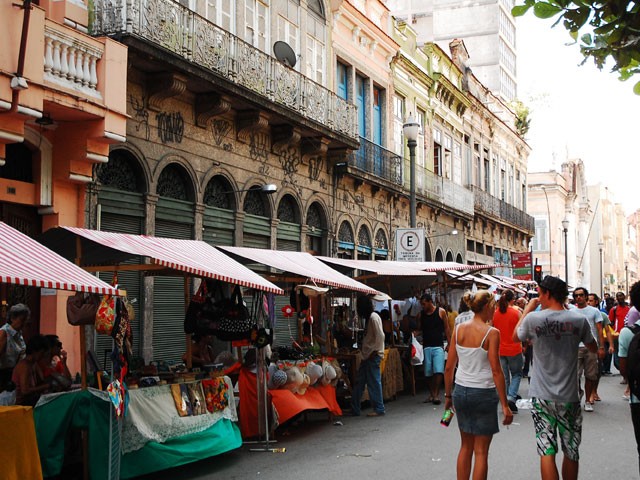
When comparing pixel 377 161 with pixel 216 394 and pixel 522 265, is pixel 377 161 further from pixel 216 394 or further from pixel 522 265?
pixel 216 394

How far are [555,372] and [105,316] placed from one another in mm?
4144

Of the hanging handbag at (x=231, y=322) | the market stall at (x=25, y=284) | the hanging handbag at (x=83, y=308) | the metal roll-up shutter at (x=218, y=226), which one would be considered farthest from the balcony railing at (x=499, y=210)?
the market stall at (x=25, y=284)

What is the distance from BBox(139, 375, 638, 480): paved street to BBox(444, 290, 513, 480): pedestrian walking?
5.37ft

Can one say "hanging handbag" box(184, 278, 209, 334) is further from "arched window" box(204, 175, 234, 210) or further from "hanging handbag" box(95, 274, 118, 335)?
"arched window" box(204, 175, 234, 210)

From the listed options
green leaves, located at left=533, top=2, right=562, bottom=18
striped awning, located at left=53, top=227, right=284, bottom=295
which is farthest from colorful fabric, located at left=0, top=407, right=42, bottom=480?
green leaves, located at left=533, top=2, right=562, bottom=18

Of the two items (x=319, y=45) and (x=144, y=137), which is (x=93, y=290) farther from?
(x=319, y=45)

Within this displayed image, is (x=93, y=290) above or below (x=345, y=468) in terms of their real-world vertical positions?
above

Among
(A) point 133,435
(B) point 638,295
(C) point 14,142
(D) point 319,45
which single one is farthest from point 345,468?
(D) point 319,45

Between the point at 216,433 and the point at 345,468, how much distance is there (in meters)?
1.58

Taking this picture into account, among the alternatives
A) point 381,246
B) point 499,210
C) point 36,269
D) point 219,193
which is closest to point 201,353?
point 219,193

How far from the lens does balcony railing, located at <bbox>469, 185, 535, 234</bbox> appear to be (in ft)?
125

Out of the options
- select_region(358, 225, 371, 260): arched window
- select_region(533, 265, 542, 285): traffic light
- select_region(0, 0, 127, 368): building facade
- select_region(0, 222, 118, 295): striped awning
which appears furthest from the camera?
select_region(533, 265, 542, 285): traffic light

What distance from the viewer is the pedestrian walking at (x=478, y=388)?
22.7 feet

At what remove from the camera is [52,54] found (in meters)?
12.2
